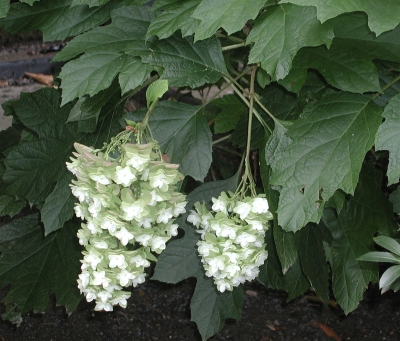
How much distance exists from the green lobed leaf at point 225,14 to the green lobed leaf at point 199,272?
569mm

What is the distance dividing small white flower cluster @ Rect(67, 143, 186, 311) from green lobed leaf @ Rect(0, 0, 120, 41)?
2.10 ft

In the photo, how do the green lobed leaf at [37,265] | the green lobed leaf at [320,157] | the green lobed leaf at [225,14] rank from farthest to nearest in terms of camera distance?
the green lobed leaf at [37,265]
the green lobed leaf at [320,157]
the green lobed leaf at [225,14]

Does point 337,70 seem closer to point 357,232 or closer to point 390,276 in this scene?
point 390,276

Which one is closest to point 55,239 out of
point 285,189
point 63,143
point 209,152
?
point 63,143

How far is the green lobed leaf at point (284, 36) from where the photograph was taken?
48.6 inches

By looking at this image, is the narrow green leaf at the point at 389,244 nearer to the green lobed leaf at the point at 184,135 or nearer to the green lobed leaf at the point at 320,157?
the green lobed leaf at the point at 320,157

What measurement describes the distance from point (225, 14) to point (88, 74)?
0.37 meters

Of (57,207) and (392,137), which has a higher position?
(392,137)

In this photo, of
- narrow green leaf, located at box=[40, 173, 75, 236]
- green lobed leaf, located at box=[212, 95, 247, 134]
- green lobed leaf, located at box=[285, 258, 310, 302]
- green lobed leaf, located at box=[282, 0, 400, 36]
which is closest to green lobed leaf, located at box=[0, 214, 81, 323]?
narrow green leaf, located at box=[40, 173, 75, 236]

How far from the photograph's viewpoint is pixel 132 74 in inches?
53.1

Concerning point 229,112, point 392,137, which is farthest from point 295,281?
point 392,137

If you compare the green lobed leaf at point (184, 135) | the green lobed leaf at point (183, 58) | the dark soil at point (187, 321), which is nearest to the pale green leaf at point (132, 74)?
the green lobed leaf at point (183, 58)

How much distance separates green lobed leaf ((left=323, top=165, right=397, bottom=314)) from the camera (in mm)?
1747

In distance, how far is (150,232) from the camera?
1176 mm
